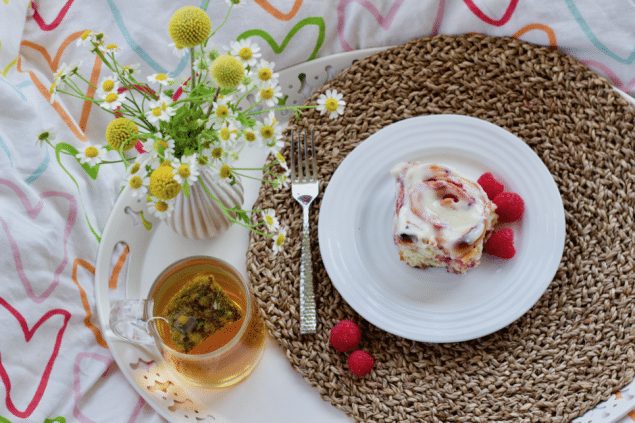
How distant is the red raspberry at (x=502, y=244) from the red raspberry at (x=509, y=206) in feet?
0.10

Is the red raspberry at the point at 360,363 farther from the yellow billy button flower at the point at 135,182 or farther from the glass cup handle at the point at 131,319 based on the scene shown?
the yellow billy button flower at the point at 135,182

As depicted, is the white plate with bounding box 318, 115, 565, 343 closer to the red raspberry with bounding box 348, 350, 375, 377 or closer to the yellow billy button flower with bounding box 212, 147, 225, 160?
the red raspberry with bounding box 348, 350, 375, 377

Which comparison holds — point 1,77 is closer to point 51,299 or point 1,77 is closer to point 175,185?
point 51,299

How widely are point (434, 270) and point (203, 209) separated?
1.42 feet

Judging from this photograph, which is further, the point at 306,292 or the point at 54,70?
the point at 54,70

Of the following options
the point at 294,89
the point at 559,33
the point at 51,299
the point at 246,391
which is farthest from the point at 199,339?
the point at 559,33

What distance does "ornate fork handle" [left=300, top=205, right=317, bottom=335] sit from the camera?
4.26 feet

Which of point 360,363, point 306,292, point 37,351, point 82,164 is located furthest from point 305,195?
point 37,351

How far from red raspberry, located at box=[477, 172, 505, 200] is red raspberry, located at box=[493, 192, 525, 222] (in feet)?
0.05

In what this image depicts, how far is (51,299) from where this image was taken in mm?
1282

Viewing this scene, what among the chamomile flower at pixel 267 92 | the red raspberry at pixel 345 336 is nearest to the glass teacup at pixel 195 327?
the red raspberry at pixel 345 336

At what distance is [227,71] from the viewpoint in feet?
3.12

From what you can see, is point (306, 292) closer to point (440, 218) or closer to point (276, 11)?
point (440, 218)

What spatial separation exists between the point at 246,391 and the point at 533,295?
0.54 metres
